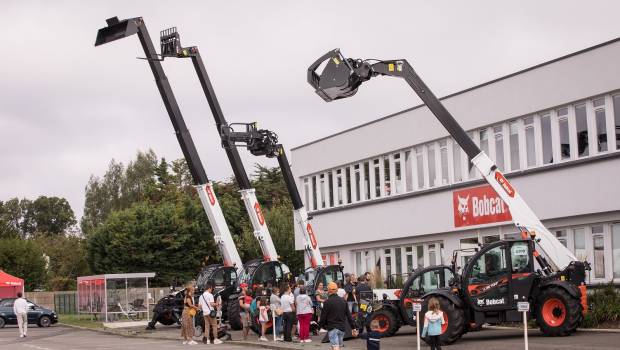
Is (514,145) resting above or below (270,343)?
above

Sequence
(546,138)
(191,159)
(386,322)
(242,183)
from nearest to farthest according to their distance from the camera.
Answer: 1. (386,322)
2. (546,138)
3. (191,159)
4. (242,183)

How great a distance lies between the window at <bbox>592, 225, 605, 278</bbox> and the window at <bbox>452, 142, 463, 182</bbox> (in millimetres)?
6799

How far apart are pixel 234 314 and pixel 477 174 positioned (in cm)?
1022

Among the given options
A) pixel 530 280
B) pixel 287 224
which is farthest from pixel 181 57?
pixel 287 224

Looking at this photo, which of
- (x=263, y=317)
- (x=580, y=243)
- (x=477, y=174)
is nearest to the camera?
(x=263, y=317)

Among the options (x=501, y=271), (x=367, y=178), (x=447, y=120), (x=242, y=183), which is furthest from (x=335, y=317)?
(x=367, y=178)

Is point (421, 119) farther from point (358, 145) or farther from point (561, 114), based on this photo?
point (561, 114)

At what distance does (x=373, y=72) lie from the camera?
935 inches

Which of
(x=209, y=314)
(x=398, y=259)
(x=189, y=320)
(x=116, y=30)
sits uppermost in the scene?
(x=116, y=30)

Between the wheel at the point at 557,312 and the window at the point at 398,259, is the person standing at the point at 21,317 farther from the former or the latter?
the wheel at the point at 557,312

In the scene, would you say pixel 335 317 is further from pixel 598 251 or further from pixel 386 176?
pixel 386 176

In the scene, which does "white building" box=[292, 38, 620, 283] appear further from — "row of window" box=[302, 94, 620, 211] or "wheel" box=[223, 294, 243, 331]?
"wheel" box=[223, 294, 243, 331]

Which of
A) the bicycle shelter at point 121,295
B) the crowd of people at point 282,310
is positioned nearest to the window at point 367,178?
the bicycle shelter at point 121,295

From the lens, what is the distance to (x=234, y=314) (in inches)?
1222
